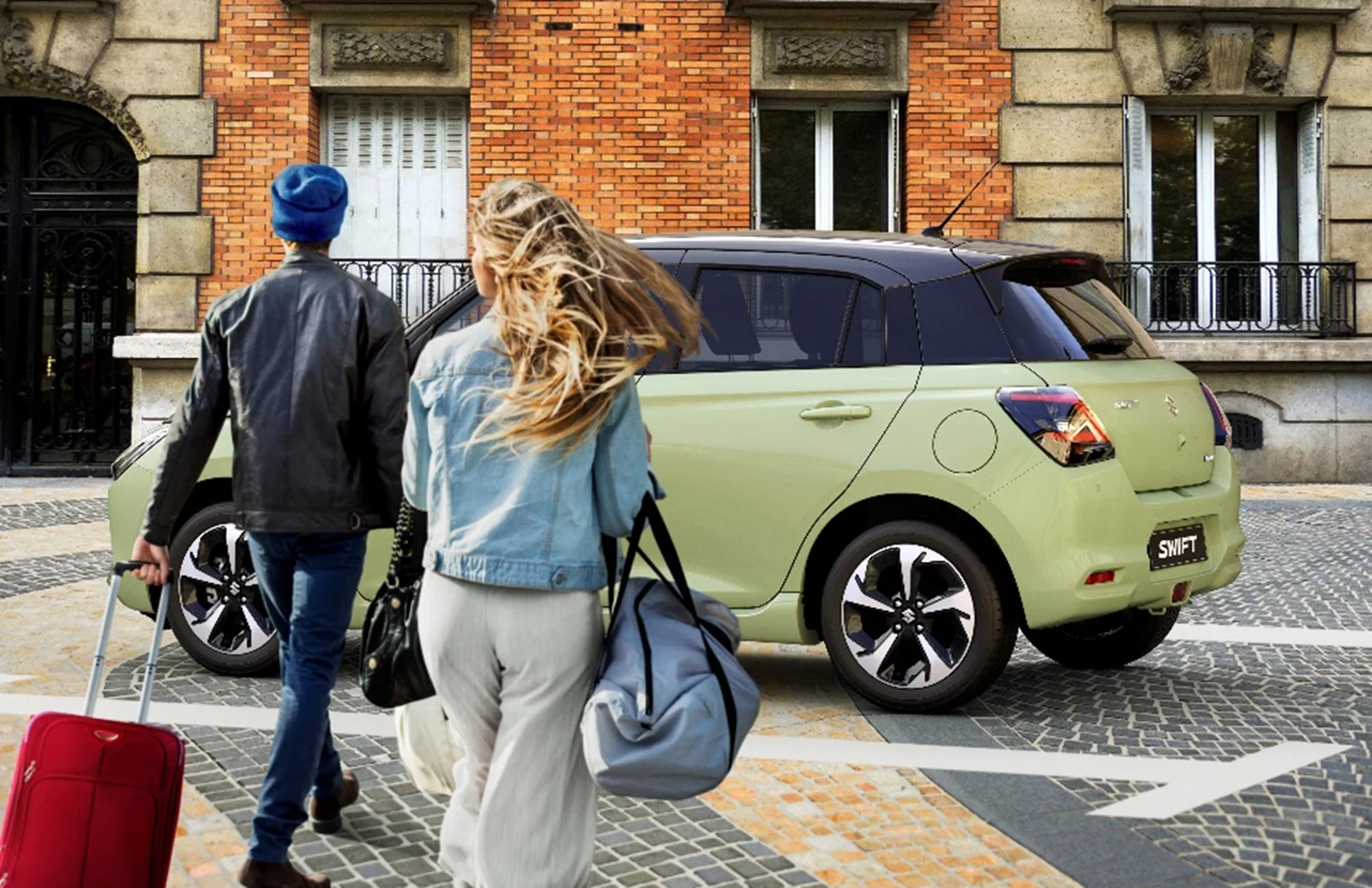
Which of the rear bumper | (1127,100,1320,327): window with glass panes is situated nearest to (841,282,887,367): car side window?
the rear bumper

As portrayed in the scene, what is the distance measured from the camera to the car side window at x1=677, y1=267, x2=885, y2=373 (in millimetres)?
6125

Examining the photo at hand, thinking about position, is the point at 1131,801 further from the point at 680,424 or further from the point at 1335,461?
the point at 1335,461

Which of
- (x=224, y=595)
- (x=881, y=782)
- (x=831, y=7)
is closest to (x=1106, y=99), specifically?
(x=831, y=7)

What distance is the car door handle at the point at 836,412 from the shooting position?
593cm

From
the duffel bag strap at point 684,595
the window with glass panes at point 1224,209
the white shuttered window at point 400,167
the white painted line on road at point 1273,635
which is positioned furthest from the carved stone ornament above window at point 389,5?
the duffel bag strap at point 684,595

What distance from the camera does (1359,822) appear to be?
4586 mm

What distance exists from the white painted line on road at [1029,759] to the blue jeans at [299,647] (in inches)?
49.7

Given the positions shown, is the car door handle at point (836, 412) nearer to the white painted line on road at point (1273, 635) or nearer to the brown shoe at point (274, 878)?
the white painted line on road at point (1273, 635)

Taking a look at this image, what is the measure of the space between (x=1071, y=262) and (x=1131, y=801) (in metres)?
2.30

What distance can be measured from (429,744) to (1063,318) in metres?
3.33

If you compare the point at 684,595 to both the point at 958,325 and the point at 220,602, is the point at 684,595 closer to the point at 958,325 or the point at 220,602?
the point at 958,325

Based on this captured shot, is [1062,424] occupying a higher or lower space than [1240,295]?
lower

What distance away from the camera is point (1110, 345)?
6133 mm

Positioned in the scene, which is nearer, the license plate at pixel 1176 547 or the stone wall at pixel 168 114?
the license plate at pixel 1176 547
